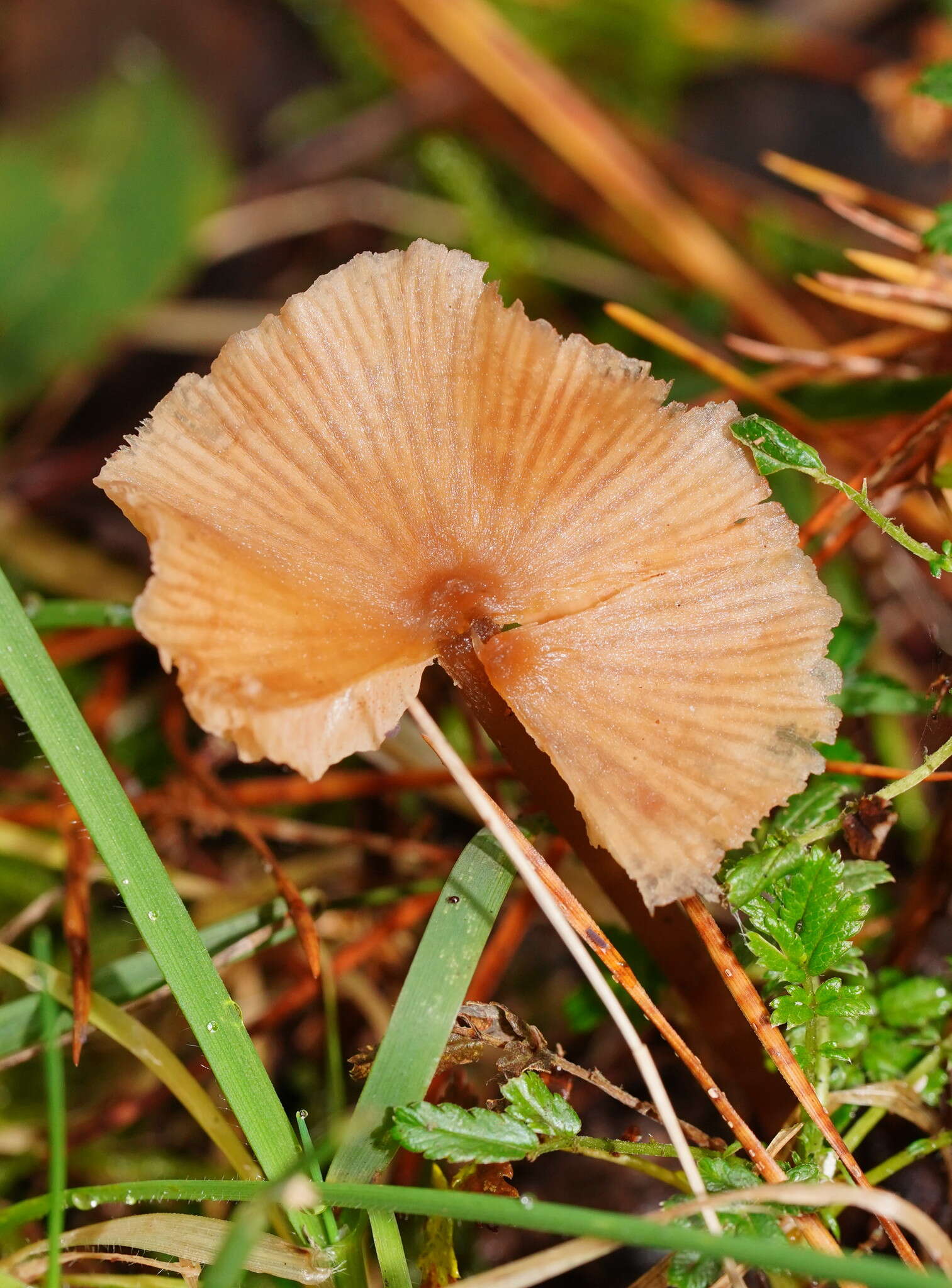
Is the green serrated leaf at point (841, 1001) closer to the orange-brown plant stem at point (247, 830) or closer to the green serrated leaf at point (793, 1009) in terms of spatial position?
the green serrated leaf at point (793, 1009)

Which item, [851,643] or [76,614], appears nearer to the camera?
[851,643]

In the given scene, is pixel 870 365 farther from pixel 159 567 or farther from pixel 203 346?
pixel 203 346

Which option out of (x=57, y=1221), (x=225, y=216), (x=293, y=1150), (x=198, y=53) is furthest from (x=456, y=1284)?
(x=198, y=53)

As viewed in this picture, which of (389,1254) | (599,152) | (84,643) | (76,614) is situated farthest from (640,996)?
(599,152)

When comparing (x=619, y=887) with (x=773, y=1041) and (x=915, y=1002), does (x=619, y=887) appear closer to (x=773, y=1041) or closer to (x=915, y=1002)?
(x=773, y=1041)

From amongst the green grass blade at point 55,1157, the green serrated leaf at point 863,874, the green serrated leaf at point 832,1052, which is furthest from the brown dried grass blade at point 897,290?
the green grass blade at point 55,1157

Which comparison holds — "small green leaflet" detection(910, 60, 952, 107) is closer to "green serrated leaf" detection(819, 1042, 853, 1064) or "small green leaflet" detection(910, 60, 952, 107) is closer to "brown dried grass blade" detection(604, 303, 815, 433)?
"brown dried grass blade" detection(604, 303, 815, 433)
